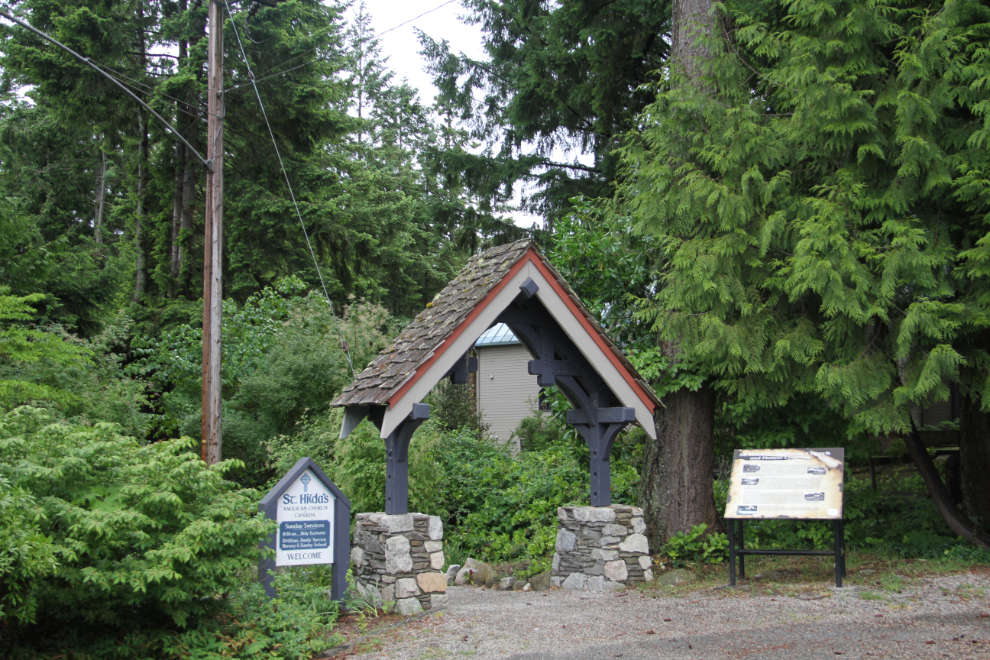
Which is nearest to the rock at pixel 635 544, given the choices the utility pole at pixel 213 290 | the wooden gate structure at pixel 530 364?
the wooden gate structure at pixel 530 364

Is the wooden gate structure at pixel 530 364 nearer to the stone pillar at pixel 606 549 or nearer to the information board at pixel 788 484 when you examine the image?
the stone pillar at pixel 606 549

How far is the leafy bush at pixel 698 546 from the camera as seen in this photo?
900 centimetres

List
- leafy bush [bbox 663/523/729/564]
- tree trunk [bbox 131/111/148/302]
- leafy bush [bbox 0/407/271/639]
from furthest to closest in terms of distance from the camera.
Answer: tree trunk [bbox 131/111/148/302] < leafy bush [bbox 663/523/729/564] < leafy bush [bbox 0/407/271/639]

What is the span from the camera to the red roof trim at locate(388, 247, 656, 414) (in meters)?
7.08

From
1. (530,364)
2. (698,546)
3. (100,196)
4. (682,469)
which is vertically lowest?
(698,546)

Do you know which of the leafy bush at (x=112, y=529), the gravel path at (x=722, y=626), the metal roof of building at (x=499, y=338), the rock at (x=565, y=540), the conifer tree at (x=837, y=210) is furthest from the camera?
the metal roof of building at (x=499, y=338)

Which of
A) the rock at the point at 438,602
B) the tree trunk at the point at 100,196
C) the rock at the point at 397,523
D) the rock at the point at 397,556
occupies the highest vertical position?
the tree trunk at the point at 100,196

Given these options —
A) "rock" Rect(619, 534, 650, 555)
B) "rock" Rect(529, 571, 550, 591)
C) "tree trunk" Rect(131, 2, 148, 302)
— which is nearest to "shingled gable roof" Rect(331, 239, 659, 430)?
"rock" Rect(619, 534, 650, 555)

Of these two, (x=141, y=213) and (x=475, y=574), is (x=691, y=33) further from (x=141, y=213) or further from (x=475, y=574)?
(x=141, y=213)

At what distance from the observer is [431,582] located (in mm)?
7172

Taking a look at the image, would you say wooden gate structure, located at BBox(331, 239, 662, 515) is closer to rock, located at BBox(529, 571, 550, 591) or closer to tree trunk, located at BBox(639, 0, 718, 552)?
tree trunk, located at BBox(639, 0, 718, 552)

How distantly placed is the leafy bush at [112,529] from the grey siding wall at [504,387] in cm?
1851

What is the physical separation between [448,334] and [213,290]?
599 centimetres

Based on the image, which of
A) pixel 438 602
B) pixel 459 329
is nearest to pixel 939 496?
pixel 438 602
